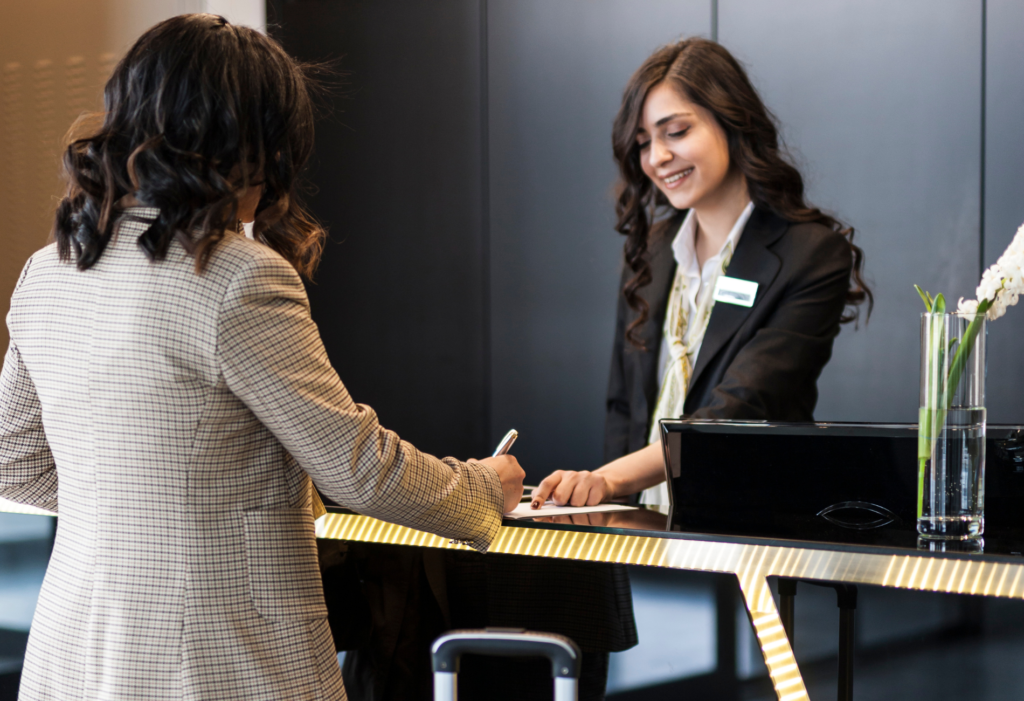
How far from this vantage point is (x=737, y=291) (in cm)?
222

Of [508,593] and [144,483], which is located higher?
[144,483]

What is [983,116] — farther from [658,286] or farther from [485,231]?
[485,231]

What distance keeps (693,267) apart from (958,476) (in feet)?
4.13

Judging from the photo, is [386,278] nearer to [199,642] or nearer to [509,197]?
[509,197]

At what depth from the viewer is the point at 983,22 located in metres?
3.59

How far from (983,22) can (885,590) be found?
3105 mm

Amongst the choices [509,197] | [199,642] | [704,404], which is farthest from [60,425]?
[509,197]

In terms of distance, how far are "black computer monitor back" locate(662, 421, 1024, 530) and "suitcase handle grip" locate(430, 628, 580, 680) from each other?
46cm

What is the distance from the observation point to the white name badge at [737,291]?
2.21 meters

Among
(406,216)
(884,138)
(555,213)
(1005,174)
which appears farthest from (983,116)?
(406,216)

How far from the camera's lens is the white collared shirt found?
237 centimetres

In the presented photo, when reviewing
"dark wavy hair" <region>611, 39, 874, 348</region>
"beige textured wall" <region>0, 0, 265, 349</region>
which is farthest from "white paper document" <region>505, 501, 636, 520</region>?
→ "beige textured wall" <region>0, 0, 265, 349</region>

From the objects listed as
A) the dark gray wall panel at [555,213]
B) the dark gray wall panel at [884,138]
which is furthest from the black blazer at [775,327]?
the dark gray wall panel at [555,213]

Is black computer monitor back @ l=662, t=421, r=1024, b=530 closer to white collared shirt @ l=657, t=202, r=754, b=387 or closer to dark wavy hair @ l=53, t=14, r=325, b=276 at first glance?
dark wavy hair @ l=53, t=14, r=325, b=276
